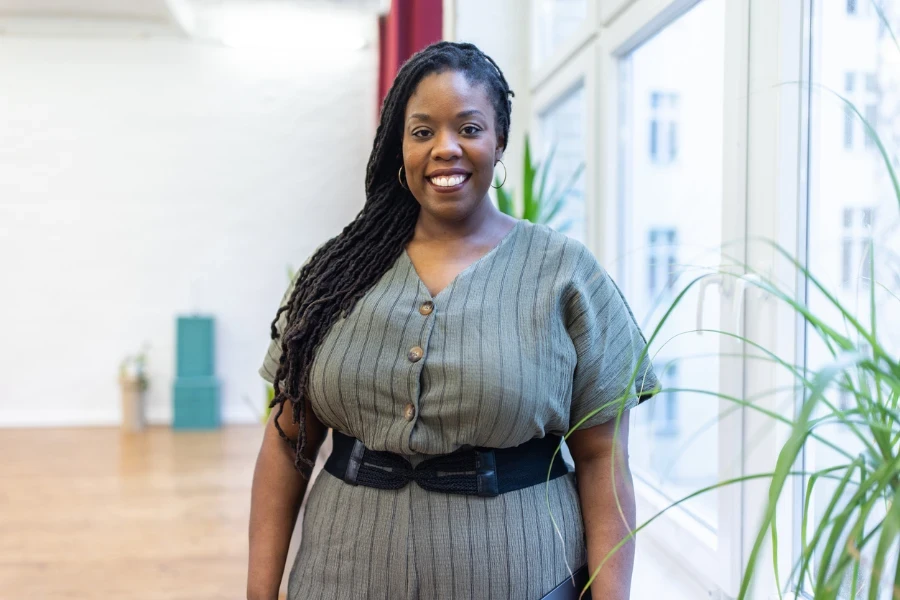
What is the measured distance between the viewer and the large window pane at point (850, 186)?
1.24 metres

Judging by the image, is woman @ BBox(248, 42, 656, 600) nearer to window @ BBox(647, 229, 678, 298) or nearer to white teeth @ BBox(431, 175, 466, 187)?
white teeth @ BBox(431, 175, 466, 187)

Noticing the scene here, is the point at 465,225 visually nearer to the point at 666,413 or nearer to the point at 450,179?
the point at 450,179

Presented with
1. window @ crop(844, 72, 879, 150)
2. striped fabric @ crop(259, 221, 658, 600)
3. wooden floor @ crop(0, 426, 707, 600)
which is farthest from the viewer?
wooden floor @ crop(0, 426, 707, 600)

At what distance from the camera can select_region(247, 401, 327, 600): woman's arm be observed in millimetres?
1267

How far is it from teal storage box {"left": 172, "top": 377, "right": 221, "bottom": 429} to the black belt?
5259 millimetres

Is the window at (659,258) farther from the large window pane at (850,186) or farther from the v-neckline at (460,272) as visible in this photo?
the v-neckline at (460,272)

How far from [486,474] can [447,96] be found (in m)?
0.54

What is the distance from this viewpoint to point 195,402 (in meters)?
6.17

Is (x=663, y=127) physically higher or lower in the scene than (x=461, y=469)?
higher

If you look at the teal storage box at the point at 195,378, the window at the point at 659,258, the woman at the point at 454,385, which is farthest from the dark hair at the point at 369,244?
the teal storage box at the point at 195,378

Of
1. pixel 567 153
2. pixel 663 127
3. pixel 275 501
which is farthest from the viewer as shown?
pixel 567 153

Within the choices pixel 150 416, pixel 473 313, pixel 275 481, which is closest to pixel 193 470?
pixel 150 416

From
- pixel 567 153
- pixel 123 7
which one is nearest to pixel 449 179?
pixel 567 153

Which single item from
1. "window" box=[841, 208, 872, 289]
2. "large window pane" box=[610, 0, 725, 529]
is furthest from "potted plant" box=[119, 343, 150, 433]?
"window" box=[841, 208, 872, 289]
